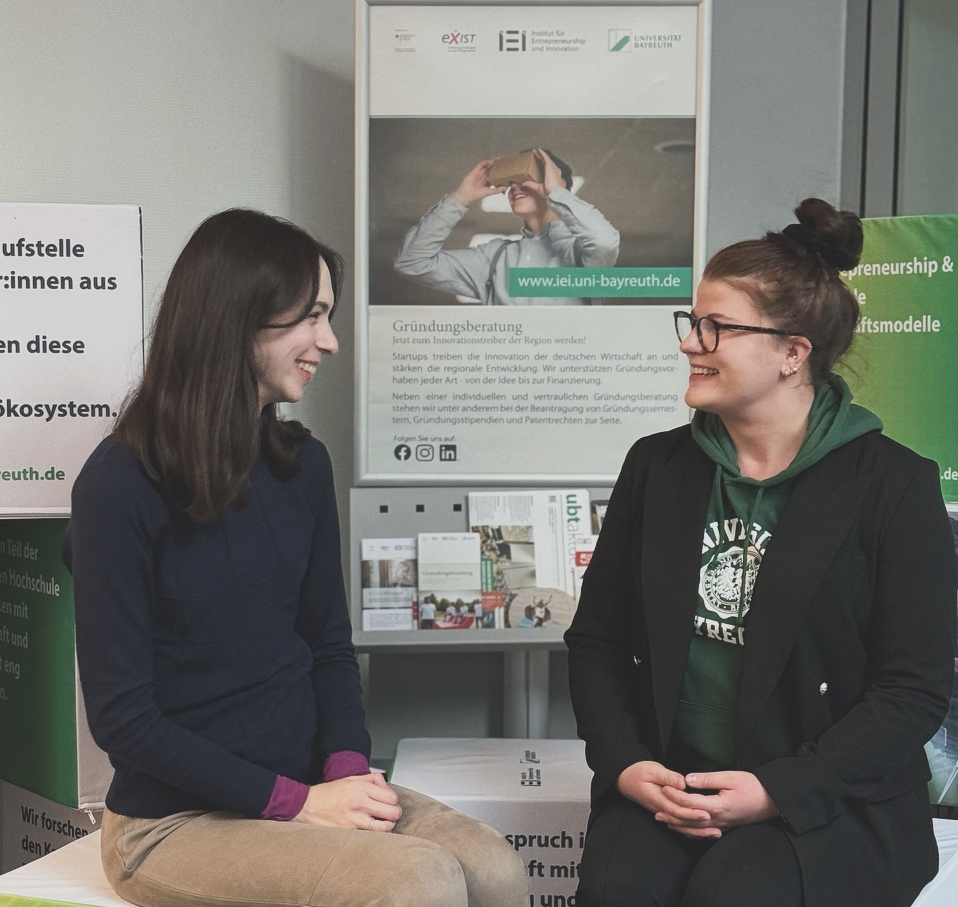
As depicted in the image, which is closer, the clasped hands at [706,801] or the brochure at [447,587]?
the clasped hands at [706,801]

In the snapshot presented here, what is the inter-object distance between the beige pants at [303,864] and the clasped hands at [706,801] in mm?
224

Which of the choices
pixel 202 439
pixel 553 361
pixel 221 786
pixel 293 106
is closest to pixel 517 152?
pixel 553 361

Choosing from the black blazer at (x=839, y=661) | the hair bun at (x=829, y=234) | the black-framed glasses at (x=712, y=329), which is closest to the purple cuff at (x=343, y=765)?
the black blazer at (x=839, y=661)

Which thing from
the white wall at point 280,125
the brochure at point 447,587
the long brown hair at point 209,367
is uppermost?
the white wall at point 280,125

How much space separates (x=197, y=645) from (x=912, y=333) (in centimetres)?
146

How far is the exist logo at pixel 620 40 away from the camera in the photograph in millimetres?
2432

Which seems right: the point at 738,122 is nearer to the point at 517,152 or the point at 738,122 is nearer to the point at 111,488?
the point at 517,152

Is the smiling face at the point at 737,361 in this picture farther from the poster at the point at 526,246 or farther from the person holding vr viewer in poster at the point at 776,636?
the poster at the point at 526,246

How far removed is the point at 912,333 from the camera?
212cm

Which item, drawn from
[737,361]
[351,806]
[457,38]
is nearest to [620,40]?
[457,38]

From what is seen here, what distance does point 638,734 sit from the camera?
1.67 m

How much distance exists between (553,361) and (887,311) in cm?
73

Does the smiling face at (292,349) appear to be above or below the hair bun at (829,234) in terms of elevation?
below

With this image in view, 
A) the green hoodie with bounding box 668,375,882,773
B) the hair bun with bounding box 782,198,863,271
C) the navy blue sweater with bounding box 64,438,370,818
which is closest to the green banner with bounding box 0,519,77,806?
the navy blue sweater with bounding box 64,438,370,818
